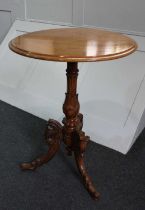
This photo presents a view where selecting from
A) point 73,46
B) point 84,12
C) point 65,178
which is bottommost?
Answer: point 65,178

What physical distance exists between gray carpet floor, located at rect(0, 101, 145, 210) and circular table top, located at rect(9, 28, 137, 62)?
715 millimetres

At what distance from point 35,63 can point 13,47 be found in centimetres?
116

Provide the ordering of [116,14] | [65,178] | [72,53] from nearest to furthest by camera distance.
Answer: [72,53], [65,178], [116,14]

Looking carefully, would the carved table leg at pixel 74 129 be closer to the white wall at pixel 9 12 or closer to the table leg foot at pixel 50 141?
the table leg foot at pixel 50 141

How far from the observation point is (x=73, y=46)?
1.09 m

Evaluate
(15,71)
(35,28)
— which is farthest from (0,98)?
(35,28)

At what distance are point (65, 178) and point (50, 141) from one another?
23cm

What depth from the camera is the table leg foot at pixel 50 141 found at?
1.39m

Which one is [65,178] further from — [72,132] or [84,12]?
[84,12]

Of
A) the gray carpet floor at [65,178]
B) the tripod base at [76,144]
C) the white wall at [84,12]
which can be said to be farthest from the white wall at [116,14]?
the tripod base at [76,144]

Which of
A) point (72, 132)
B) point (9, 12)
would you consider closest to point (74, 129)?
point (72, 132)

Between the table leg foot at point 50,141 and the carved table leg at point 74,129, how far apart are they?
4 cm

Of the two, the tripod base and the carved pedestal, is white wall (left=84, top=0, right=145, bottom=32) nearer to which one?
the carved pedestal

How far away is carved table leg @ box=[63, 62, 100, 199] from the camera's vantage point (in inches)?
50.1
